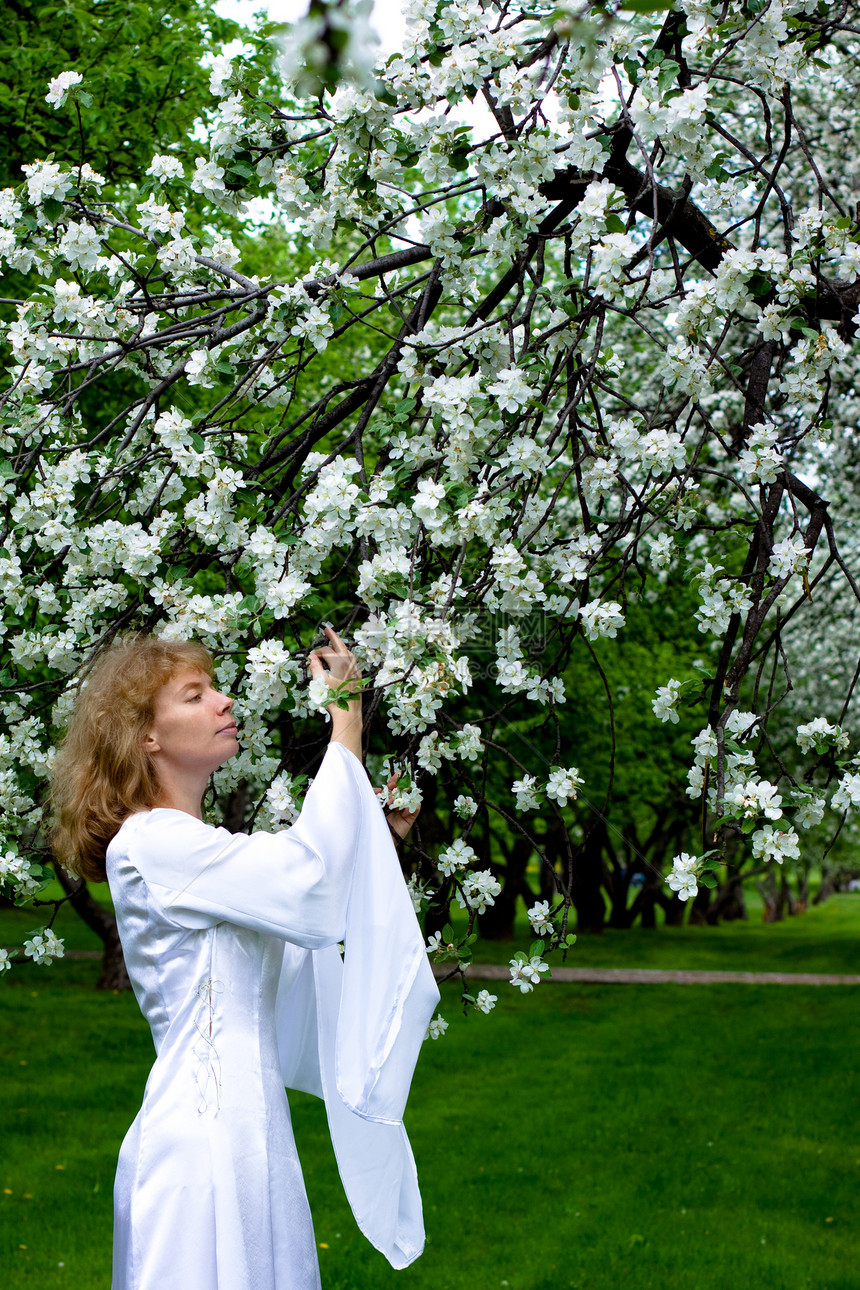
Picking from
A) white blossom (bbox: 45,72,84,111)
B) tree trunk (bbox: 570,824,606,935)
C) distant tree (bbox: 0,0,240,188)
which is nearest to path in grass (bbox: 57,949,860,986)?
tree trunk (bbox: 570,824,606,935)

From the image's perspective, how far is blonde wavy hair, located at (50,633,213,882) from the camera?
2.66 meters

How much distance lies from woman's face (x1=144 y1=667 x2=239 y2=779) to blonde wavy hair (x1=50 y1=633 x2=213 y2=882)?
0.02 meters

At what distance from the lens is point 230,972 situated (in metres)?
2.47

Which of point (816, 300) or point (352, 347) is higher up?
point (352, 347)

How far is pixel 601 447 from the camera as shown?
10.8ft

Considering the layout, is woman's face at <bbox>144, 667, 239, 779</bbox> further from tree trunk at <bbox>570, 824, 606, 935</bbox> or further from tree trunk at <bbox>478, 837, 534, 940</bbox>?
tree trunk at <bbox>570, 824, 606, 935</bbox>

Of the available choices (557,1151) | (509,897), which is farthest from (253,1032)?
(509,897)

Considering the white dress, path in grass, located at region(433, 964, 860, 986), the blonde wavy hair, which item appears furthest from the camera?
path in grass, located at region(433, 964, 860, 986)

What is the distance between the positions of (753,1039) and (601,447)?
10599mm

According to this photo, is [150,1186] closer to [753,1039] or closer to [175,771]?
[175,771]

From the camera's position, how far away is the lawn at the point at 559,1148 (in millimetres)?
5840

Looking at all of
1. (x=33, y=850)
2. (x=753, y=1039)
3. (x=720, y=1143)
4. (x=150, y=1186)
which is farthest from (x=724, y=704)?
(x=753, y=1039)

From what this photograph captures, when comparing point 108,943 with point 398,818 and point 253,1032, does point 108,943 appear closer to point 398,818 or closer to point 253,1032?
point 398,818

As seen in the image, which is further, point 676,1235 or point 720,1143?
point 720,1143
